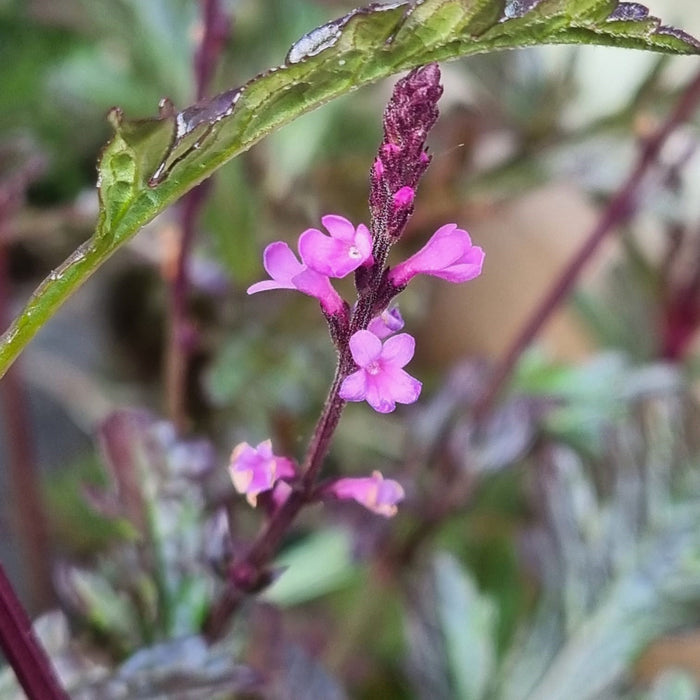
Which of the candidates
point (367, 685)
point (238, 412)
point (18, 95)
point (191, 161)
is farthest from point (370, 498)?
point (18, 95)

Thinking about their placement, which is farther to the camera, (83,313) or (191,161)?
(83,313)

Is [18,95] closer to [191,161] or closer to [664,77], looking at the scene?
[664,77]

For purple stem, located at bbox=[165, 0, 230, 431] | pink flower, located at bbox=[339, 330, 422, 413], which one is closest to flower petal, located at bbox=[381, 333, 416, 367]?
pink flower, located at bbox=[339, 330, 422, 413]

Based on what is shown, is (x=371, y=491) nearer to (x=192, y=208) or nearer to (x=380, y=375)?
(x=380, y=375)

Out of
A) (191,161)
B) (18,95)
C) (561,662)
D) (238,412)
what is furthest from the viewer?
(18,95)

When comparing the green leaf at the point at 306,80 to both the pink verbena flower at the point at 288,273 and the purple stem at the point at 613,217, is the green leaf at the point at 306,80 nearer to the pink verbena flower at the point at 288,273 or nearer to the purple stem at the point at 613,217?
the pink verbena flower at the point at 288,273

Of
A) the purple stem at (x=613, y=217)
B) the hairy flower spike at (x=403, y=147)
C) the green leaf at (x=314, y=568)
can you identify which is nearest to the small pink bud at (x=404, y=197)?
the hairy flower spike at (x=403, y=147)
